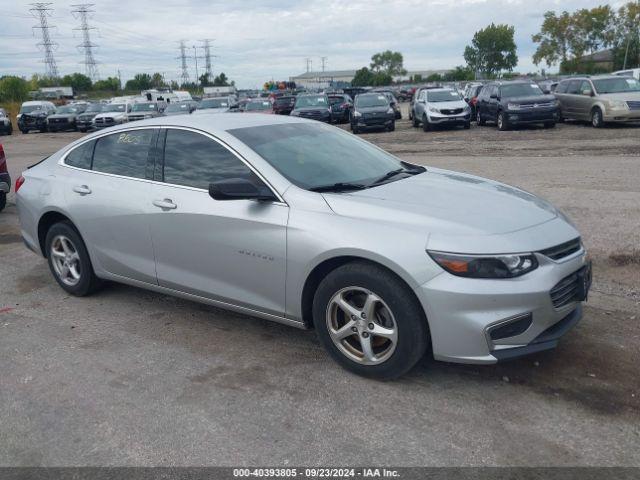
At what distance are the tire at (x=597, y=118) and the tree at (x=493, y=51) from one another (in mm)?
95466

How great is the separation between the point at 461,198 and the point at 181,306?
2.67m

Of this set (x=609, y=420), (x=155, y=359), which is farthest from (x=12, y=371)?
Answer: (x=609, y=420)

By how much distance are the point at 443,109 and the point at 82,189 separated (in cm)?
1911

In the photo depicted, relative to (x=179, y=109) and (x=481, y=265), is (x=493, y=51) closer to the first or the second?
(x=179, y=109)

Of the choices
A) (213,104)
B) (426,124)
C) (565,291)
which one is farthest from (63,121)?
(565,291)

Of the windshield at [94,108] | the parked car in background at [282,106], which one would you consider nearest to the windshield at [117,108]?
the windshield at [94,108]

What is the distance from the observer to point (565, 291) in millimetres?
3631

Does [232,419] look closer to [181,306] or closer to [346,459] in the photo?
[346,459]

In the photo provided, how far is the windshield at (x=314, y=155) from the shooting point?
4.29 m

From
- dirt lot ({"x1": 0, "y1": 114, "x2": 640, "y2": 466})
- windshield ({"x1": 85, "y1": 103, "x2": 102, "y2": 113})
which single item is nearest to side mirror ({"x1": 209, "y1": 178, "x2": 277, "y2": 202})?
dirt lot ({"x1": 0, "y1": 114, "x2": 640, "y2": 466})

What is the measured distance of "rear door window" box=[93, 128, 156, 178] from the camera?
4954 mm

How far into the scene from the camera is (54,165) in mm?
5730

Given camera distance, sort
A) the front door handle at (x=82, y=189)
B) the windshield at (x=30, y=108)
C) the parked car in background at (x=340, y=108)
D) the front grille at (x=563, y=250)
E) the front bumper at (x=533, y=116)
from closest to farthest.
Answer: the front grille at (x=563, y=250), the front door handle at (x=82, y=189), the front bumper at (x=533, y=116), the parked car in background at (x=340, y=108), the windshield at (x=30, y=108)

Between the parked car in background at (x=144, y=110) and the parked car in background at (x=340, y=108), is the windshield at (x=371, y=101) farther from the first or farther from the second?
the parked car in background at (x=144, y=110)
